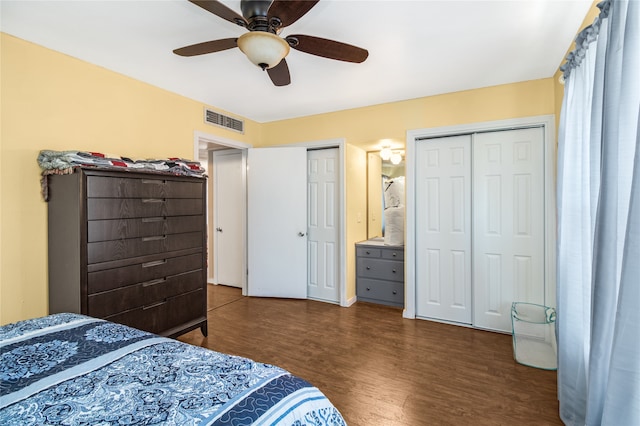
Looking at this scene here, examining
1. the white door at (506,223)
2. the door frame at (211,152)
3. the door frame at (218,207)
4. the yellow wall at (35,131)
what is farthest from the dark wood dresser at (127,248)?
the white door at (506,223)

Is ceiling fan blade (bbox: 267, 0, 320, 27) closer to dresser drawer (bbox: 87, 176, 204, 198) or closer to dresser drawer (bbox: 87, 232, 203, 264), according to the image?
dresser drawer (bbox: 87, 176, 204, 198)

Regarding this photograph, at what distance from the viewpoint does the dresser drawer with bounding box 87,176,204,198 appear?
6.68 ft

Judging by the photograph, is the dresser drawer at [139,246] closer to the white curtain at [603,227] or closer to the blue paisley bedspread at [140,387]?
the blue paisley bedspread at [140,387]

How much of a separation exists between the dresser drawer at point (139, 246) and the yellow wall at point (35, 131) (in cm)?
51

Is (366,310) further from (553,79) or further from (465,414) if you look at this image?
(553,79)

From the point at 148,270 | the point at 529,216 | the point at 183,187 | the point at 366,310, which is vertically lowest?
the point at 366,310

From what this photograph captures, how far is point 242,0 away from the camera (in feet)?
4.94

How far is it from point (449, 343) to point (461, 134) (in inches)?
82.1

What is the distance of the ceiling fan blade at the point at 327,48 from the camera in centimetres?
173

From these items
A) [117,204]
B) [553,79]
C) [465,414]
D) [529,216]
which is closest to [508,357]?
[465,414]

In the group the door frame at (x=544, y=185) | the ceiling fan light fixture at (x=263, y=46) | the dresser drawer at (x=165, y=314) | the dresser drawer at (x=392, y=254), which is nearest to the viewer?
the ceiling fan light fixture at (x=263, y=46)

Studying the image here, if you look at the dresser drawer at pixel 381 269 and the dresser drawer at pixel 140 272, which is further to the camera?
the dresser drawer at pixel 381 269

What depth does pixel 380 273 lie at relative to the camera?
3811 millimetres

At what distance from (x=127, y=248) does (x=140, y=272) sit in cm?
21
